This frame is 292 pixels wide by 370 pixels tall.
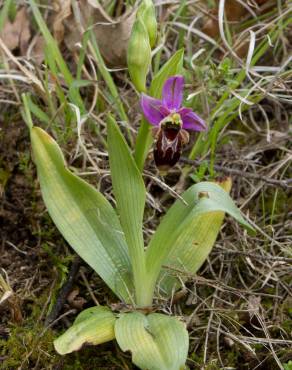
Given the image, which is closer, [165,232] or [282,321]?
[165,232]

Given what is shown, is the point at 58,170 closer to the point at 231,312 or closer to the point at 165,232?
the point at 165,232

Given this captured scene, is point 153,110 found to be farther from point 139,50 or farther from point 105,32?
point 105,32

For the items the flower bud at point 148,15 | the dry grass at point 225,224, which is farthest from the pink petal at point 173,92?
the dry grass at point 225,224

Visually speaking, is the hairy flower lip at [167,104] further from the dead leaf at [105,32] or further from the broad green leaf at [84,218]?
the dead leaf at [105,32]

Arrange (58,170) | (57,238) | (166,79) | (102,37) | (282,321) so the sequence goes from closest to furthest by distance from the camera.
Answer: (166,79) < (58,170) < (282,321) < (57,238) < (102,37)

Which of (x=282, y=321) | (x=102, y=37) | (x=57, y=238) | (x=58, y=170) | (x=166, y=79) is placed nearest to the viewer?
(x=166, y=79)

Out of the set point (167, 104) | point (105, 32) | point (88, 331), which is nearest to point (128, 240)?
point (88, 331)

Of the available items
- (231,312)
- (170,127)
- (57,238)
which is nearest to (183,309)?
(231,312)
